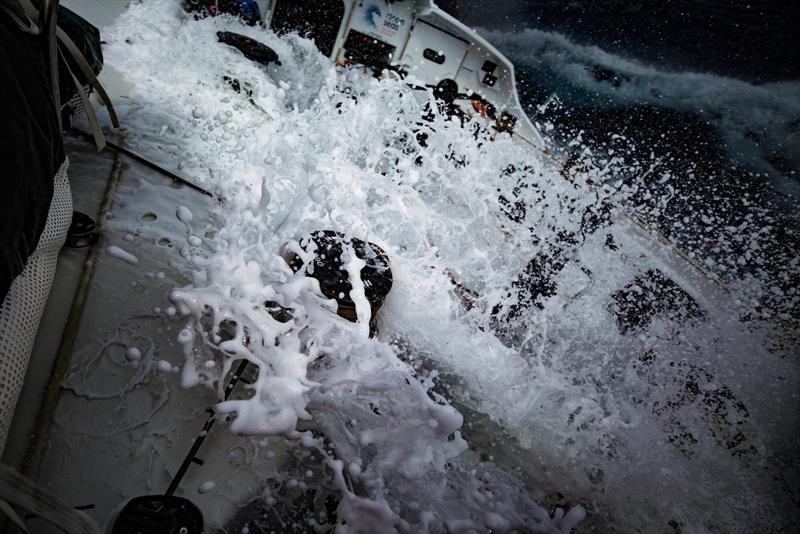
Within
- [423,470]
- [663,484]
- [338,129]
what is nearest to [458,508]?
[423,470]

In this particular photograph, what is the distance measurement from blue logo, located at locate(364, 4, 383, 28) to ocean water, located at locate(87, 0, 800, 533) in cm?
130

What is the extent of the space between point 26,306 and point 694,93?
16705 millimetres

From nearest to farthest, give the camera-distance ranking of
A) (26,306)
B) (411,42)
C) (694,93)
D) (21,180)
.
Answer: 1. (21,180)
2. (26,306)
3. (411,42)
4. (694,93)

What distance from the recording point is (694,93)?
41.0ft

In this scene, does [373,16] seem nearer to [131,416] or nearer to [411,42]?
[411,42]

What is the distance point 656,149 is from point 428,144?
19.5 m

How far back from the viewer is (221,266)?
2.11 meters

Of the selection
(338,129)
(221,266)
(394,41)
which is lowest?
(221,266)

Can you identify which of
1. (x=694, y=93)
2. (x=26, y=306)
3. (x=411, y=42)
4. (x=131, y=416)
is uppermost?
(x=694, y=93)

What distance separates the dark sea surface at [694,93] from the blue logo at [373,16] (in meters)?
2.05

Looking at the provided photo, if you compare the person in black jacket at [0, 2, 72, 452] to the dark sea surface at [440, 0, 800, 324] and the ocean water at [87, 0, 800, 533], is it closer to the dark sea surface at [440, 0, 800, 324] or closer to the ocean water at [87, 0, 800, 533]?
the ocean water at [87, 0, 800, 533]

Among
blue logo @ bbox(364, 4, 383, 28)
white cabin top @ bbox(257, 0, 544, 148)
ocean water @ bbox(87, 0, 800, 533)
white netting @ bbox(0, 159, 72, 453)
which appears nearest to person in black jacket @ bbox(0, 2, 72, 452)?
white netting @ bbox(0, 159, 72, 453)

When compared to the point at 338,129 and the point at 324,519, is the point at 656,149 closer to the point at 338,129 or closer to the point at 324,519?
the point at 338,129

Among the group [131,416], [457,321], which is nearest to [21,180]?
[131,416]
